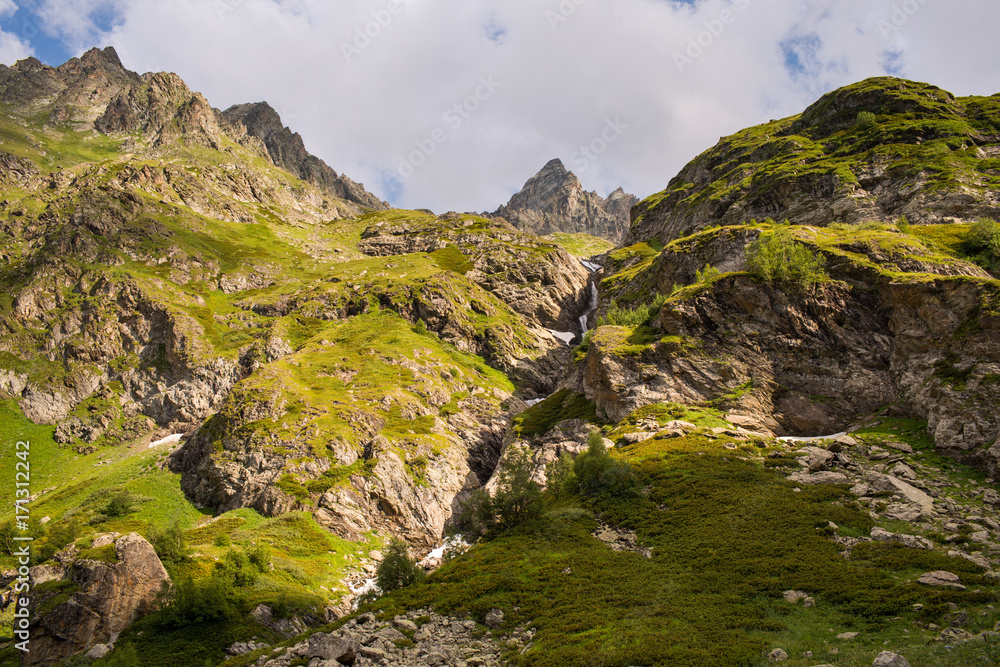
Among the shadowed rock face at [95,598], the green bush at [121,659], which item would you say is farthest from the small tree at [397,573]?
the shadowed rock face at [95,598]

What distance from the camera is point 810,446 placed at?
37812mm

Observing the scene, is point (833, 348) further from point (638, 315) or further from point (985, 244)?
point (638, 315)

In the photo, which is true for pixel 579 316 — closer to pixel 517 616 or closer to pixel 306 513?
pixel 306 513

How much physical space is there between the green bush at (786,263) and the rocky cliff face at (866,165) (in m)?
32.4

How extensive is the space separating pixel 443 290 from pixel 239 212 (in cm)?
10558

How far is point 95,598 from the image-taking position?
31.7 m

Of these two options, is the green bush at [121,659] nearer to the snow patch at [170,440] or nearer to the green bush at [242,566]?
the green bush at [242,566]

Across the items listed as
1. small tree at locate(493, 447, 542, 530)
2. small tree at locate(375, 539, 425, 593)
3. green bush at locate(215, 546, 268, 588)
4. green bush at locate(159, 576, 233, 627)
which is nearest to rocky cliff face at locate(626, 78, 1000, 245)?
small tree at locate(493, 447, 542, 530)

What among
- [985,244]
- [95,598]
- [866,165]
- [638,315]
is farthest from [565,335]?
[95,598]

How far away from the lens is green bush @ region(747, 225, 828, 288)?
5406 cm

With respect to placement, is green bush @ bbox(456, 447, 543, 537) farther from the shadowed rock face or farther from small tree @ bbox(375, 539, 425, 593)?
the shadowed rock face

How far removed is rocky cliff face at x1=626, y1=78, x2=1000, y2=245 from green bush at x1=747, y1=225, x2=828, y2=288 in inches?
1274

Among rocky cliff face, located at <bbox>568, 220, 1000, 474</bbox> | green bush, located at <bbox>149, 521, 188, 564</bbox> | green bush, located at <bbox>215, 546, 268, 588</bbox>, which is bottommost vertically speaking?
green bush, located at <bbox>215, 546, 268, 588</bbox>

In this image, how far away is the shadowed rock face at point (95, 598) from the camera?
3008cm
